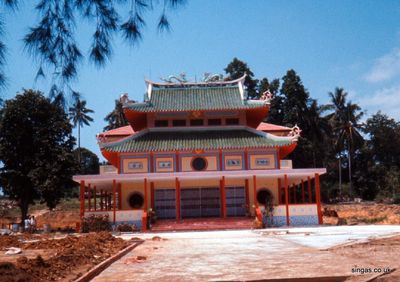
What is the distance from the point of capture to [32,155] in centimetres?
2916

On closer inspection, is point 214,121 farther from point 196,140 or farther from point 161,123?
point 161,123

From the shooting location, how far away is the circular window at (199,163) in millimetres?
27609

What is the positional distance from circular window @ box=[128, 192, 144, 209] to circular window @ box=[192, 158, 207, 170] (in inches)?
145

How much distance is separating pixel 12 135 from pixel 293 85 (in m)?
30.7

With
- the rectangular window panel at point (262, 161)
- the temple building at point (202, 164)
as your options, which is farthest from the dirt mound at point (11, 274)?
the rectangular window panel at point (262, 161)

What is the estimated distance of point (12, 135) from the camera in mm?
28922

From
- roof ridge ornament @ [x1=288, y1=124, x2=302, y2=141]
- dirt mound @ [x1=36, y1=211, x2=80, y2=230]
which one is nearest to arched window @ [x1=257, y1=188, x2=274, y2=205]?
roof ridge ornament @ [x1=288, y1=124, x2=302, y2=141]

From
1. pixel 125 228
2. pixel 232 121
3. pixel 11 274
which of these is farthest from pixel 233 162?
pixel 11 274

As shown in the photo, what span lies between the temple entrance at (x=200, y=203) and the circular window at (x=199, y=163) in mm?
1515

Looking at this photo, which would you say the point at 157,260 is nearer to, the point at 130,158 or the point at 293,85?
the point at 130,158

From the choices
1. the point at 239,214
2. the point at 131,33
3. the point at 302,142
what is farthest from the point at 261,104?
the point at 131,33

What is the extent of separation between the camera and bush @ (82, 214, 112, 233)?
23969 mm

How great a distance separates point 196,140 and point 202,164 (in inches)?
63.3

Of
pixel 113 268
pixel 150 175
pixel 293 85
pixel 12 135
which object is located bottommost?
pixel 113 268
